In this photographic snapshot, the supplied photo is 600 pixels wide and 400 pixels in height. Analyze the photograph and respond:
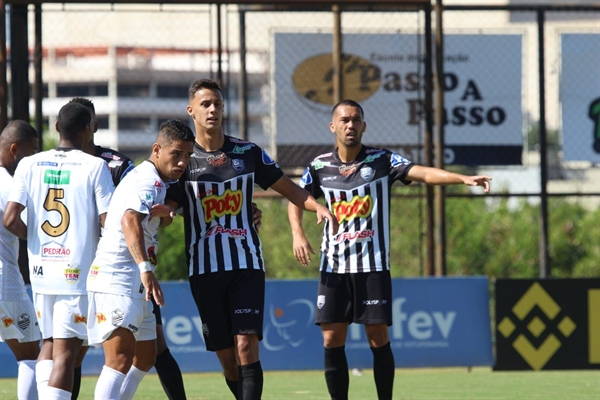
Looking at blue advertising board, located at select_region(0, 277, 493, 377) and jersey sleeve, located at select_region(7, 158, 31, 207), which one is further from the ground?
jersey sleeve, located at select_region(7, 158, 31, 207)

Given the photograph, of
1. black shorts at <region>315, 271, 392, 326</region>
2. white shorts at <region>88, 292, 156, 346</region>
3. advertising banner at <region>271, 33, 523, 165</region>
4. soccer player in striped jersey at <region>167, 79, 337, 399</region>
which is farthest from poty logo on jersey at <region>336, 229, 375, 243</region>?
advertising banner at <region>271, 33, 523, 165</region>

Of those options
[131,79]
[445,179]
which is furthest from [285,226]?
[131,79]

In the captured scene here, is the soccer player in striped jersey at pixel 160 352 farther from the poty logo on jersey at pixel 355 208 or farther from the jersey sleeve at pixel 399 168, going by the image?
the jersey sleeve at pixel 399 168

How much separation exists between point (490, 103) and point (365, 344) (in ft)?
13.3

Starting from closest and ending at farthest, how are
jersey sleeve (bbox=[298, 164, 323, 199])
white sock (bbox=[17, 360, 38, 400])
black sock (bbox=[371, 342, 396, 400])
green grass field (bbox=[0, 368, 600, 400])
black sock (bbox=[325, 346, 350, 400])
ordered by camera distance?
white sock (bbox=[17, 360, 38, 400]) → black sock (bbox=[371, 342, 396, 400]) → black sock (bbox=[325, 346, 350, 400]) → jersey sleeve (bbox=[298, 164, 323, 199]) → green grass field (bbox=[0, 368, 600, 400])

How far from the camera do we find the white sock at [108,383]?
602cm

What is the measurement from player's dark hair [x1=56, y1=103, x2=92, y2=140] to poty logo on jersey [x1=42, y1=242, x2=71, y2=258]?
658 mm

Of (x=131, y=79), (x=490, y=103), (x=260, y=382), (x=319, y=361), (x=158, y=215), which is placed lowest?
(x=319, y=361)

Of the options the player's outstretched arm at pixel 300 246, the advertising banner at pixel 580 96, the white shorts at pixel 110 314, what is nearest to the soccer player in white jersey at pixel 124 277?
the white shorts at pixel 110 314

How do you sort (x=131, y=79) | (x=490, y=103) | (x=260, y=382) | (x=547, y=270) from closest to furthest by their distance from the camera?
(x=260, y=382) → (x=547, y=270) → (x=490, y=103) → (x=131, y=79)

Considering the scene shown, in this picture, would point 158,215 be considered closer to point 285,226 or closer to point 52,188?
point 52,188

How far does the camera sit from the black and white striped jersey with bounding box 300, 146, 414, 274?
25.9 ft

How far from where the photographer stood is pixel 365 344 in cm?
1233

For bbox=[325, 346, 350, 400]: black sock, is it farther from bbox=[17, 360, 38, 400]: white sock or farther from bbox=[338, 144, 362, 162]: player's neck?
bbox=[17, 360, 38, 400]: white sock
